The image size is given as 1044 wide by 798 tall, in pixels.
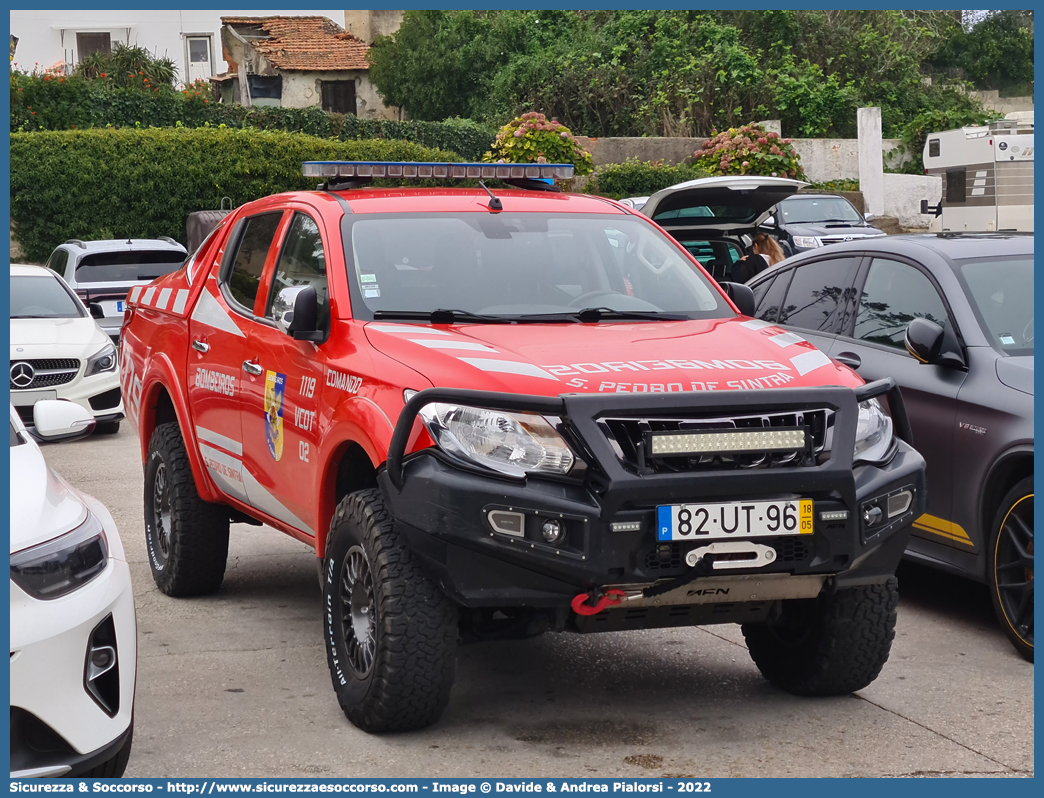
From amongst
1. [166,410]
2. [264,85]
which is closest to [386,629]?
[166,410]

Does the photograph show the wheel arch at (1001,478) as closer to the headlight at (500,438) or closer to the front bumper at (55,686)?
the headlight at (500,438)

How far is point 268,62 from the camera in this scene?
154 ft

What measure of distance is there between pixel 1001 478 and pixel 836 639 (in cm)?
129

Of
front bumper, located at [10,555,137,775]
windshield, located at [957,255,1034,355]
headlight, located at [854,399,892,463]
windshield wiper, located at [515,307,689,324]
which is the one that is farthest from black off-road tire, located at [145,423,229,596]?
windshield, located at [957,255,1034,355]

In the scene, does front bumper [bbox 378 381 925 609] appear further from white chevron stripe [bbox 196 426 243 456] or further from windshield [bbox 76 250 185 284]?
windshield [bbox 76 250 185 284]

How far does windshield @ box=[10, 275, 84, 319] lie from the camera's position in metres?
12.9

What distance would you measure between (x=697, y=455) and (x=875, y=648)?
1208 mm

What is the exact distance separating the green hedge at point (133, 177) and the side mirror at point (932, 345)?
64.8 ft

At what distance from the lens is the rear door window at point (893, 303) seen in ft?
20.1

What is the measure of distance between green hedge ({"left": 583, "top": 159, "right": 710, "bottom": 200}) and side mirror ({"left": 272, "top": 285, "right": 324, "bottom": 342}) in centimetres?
2556

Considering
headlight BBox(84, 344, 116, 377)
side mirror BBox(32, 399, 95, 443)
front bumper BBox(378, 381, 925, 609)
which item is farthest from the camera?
headlight BBox(84, 344, 116, 377)

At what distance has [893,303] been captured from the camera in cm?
639

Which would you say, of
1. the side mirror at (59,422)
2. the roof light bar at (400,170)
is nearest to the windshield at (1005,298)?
the roof light bar at (400,170)

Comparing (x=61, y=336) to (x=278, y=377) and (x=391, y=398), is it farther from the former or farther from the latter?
(x=391, y=398)
